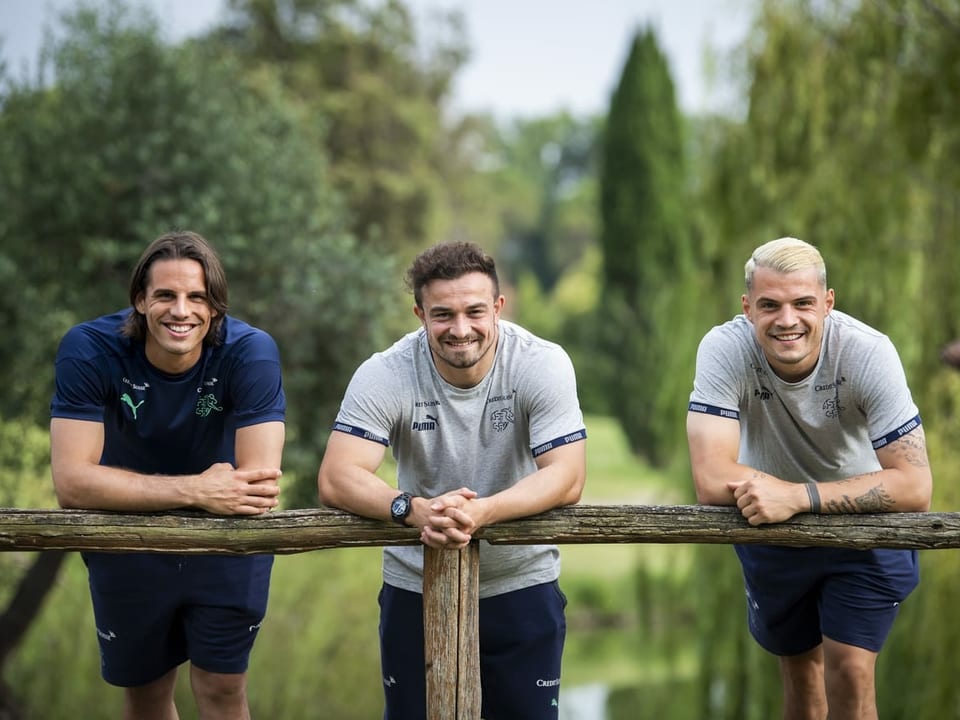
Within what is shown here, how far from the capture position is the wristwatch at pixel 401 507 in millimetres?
3381

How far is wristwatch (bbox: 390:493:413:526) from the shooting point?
3.38 meters

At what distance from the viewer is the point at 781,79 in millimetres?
7398

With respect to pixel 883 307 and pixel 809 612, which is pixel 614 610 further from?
pixel 809 612

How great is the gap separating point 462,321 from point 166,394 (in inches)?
35.7

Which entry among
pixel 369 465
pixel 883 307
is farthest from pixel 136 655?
pixel 883 307

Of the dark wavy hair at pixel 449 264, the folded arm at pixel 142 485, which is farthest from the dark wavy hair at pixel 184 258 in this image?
the dark wavy hair at pixel 449 264

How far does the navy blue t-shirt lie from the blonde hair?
4.80ft

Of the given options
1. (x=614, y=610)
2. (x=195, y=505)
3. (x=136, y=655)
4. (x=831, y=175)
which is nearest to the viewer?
(x=195, y=505)

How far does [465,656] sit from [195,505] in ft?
2.90

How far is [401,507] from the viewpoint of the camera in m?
3.38

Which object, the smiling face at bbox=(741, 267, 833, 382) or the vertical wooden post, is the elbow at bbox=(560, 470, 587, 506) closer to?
the vertical wooden post

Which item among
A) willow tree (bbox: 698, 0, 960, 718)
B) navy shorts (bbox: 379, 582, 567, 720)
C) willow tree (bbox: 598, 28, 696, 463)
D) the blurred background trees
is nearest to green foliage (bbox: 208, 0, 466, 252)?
willow tree (bbox: 598, 28, 696, 463)

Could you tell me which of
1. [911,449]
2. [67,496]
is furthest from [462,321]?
[911,449]

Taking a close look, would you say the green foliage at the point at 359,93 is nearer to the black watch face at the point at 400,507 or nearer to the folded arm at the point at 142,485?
the folded arm at the point at 142,485
